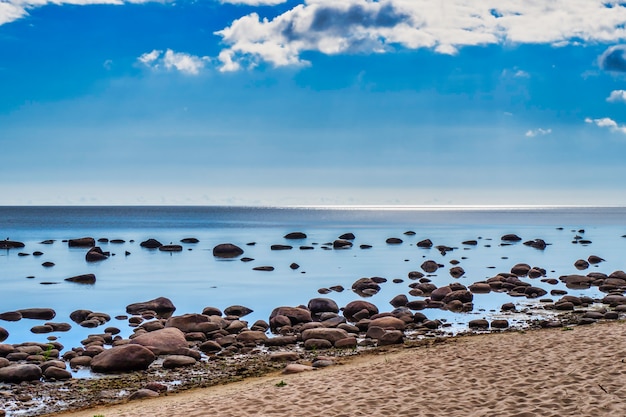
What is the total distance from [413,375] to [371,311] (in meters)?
13.3

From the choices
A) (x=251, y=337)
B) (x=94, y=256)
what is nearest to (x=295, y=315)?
(x=251, y=337)

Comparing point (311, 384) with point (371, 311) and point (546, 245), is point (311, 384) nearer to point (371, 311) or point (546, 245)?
point (371, 311)

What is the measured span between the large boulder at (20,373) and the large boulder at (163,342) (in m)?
3.92

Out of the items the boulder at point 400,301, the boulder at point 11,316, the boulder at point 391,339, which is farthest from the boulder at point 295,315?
the boulder at point 11,316

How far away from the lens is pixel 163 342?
22500 mm

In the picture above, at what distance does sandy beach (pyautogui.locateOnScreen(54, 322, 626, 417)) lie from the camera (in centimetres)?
1345

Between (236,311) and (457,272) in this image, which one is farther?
(457,272)

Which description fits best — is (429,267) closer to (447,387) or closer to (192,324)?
(192,324)

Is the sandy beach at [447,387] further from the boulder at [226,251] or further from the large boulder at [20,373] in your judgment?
the boulder at [226,251]

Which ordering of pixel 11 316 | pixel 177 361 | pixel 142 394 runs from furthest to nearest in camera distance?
pixel 11 316 < pixel 177 361 < pixel 142 394

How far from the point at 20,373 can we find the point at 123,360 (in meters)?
2.93

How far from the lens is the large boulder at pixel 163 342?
2212 cm

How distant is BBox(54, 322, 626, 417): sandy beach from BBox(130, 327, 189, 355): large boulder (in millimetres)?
4943

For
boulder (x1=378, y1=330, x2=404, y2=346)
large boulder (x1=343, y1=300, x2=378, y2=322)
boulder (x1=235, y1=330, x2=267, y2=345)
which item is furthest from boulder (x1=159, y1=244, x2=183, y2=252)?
boulder (x1=378, y1=330, x2=404, y2=346)
